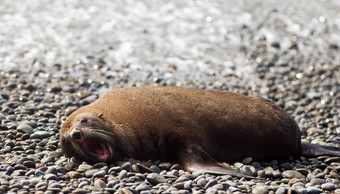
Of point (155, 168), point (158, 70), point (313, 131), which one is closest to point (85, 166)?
point (155, 168)

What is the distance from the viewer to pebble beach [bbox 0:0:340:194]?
636 centimetres

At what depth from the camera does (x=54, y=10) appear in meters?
15.7

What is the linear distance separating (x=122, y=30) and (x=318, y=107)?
5.47 m

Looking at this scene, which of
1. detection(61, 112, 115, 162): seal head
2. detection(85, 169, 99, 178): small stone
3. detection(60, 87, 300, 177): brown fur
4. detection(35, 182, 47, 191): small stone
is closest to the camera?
detection(35, 182, 47, 191): small stone

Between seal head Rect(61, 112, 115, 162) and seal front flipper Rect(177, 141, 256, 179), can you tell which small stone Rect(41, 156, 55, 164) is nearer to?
seal head Rect(61, 112, 115, 162)

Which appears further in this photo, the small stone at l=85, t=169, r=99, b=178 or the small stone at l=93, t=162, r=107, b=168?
the small stone at l=93, t=162, r=107, b=168

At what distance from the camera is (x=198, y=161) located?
6.88 metres

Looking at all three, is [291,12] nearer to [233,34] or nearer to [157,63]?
[233,34]

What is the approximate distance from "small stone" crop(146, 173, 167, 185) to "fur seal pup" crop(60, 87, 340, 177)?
53 centimetres

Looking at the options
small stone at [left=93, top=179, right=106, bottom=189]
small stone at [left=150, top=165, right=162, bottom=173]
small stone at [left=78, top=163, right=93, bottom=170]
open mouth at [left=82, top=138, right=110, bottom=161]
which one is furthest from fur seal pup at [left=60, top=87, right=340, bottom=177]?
small stone at [left=93, top=179, right=106, bottom=189]

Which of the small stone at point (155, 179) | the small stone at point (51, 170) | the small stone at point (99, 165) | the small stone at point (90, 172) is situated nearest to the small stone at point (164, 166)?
the small stone at point (155, 179)

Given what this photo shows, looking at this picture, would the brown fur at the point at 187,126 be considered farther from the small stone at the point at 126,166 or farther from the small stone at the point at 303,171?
the small stone at the point at 303,171

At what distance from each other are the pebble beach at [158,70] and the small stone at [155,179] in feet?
0.03

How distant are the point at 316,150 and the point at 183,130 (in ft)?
5.87
